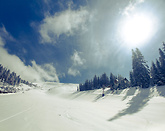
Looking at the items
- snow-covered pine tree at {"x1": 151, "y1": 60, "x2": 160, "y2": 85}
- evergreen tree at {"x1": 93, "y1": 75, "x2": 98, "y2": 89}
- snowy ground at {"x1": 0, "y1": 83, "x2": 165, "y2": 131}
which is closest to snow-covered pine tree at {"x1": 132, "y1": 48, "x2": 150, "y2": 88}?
snow-covered pine tree at {"x1": 151, "y1": 60, "x2": 160, "y2": 85}

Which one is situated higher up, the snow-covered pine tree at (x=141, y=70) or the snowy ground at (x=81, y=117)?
the snow-covered pine tree at (x=141, y=70)

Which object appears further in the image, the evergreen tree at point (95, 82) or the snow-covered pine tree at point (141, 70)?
the evergreen tree at point (95, 82)

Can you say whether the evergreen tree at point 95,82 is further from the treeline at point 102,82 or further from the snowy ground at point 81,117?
the snowy ground at point 81,117

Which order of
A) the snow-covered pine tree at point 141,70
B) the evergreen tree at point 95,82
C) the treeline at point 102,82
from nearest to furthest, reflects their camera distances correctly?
1. the snow-covered pine tree at point 141,70
2. the treeline at point 102,82
3. the evergreen tree at point 95,82

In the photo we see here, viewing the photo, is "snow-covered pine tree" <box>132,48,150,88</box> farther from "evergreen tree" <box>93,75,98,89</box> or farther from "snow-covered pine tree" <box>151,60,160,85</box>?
"evergreen tree" <box>93,75,98,89</box>

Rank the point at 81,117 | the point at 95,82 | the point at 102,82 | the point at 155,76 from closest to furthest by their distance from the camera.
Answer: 1. the point at 81,117
2. the point at 155,76
3. the point at 102,82
4. the point at 95,82

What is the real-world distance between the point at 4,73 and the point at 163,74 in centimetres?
13155

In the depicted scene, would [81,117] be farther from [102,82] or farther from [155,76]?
[102,82]

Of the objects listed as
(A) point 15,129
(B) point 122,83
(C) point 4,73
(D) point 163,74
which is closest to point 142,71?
(D) point 163,74

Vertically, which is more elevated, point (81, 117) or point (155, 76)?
point (155, 76)

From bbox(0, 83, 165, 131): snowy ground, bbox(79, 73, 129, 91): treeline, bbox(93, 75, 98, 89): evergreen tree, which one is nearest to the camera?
bbox(0, 83, 165, 131): snowy ground

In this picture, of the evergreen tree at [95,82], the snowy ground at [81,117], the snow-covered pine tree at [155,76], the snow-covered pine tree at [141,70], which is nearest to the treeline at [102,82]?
the evergreen tree at [95,82]

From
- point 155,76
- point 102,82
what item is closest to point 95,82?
point 102,82

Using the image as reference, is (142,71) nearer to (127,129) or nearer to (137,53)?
(137,53)
